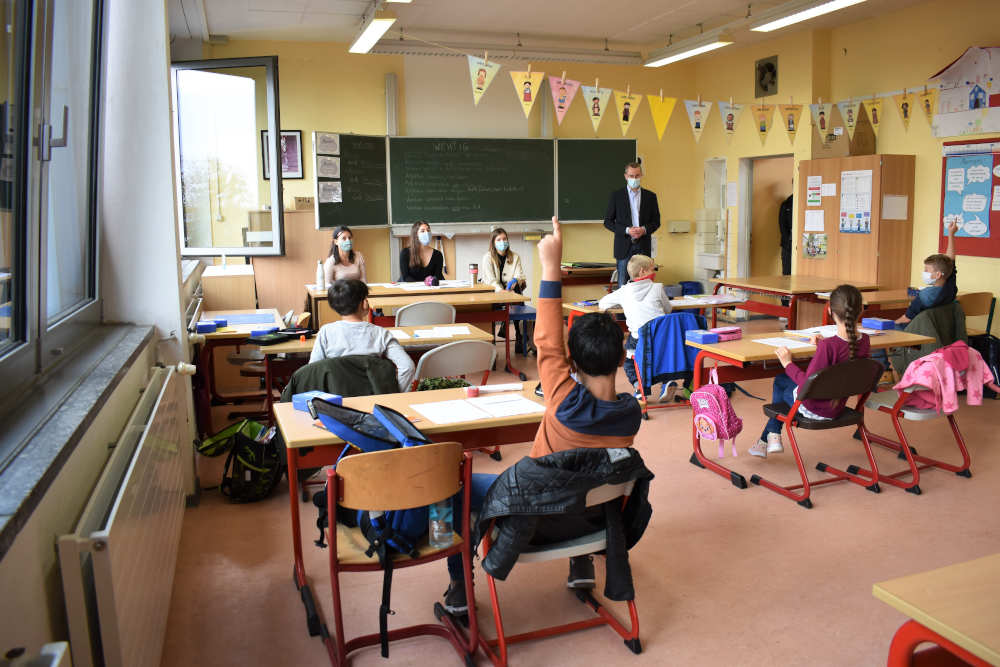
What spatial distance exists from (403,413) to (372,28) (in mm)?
5173

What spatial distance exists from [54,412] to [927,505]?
3.69 metres

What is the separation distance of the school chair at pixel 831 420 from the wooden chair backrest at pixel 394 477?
2132 millimetres

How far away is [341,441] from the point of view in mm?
2621

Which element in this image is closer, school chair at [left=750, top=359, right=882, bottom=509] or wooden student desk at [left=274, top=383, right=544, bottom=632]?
wooden student desk at [left=274, top=383, right=544, bottom=632]

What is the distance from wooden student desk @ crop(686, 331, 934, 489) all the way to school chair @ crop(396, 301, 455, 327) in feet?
6.78

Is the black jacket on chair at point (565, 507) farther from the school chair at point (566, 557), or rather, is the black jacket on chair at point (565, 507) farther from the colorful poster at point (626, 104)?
the colorful poster at point (626, 104)

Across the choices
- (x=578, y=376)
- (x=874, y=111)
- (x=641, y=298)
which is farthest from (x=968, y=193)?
(x=578, y=376)

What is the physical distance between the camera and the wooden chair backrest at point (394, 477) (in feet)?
7.33

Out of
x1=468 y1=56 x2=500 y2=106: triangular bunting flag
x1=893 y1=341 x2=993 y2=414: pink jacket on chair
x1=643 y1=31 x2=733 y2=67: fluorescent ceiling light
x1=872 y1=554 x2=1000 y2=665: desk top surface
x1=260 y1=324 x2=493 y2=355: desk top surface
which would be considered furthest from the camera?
x1=643 y1=31 x2=733 y2=67: fluorescent ceiling light

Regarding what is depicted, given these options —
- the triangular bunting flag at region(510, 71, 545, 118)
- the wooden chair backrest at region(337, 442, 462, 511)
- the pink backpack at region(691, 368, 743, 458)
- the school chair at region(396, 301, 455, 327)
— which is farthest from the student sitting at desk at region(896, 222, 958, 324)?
the wooden chair backrest at region(337, 442, 462, 511)

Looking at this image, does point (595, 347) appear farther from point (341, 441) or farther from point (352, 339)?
point (352, 339)

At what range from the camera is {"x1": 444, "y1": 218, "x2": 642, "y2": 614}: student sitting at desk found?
2.33 m

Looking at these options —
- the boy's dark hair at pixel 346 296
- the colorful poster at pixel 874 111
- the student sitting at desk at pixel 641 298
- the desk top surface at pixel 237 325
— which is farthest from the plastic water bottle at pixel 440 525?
the colorful poster at pixel 874 111

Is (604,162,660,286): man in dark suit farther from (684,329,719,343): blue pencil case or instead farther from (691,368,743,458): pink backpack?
(691,368,743,458): pink backpack
